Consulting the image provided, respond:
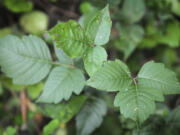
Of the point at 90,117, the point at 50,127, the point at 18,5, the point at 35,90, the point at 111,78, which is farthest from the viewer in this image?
the point at 18,5

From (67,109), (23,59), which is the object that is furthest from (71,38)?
(67,109)

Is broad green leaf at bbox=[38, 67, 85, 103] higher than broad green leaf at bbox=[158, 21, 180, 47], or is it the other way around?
broad green leaf at bbox=[38, 67, 85, 103]

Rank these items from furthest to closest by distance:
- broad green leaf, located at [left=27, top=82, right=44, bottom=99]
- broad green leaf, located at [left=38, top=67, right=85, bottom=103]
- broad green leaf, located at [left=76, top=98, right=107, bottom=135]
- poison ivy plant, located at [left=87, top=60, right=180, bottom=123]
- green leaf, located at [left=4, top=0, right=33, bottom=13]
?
1. green leaf, located at [left=4, top=0, right=33, bottom=13]
2. broad green leaf, located at [left=27, top=82, right=44, bottom=99]
3. broad green leaf, located at [left=76, top=98, right=107, bottom=135]
4. broad green leaf, located at [left=38, top=67, right=85, bottom=103]
5. poison ivy plant, located at [left=87, top=60, right=180, bottom=123]

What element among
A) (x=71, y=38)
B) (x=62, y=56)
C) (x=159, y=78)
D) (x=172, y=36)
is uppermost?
(x=71, y=38)

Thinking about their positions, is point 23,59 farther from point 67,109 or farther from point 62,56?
point 67,109

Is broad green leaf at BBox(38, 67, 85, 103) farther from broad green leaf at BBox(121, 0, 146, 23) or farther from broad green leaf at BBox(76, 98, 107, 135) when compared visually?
broad green leaf at BBox(121, 0, 146, 23)

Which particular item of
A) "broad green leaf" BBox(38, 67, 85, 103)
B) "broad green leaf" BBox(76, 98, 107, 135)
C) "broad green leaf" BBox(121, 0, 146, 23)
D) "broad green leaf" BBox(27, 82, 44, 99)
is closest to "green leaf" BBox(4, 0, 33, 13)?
"broad green leaf" BBox(27, 82, 44, 99)

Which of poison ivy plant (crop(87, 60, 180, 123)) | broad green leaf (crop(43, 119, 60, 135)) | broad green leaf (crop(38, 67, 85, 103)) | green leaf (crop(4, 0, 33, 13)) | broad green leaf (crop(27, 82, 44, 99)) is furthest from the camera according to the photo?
green leaf (crop(4, 0, 33, 13))

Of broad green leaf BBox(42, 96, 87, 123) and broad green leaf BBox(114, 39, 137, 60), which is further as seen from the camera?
broad green leaf BBox(114, 39, 137, 60)

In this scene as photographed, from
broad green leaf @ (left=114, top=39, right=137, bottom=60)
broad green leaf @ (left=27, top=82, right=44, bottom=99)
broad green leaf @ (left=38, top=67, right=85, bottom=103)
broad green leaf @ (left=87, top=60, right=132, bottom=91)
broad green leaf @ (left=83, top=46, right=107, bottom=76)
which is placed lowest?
broad green leaf @ (left=27, top=82, right=44, bottom=99)

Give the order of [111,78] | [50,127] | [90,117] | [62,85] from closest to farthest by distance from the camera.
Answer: [111,78] < [62,85] < [50,127] < [90,117]
